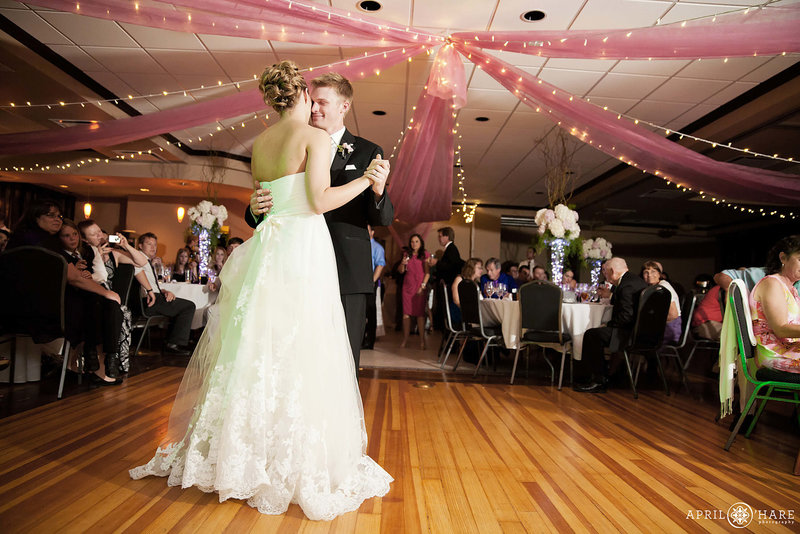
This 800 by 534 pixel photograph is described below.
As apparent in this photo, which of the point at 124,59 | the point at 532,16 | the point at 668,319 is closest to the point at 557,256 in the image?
the point at 668,319

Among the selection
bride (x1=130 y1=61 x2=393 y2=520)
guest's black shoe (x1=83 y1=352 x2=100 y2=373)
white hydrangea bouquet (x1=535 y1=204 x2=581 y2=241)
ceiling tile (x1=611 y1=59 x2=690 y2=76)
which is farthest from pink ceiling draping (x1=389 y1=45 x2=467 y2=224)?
guest's black shoe (x1=83 y1=352 x2=100 y2=373)

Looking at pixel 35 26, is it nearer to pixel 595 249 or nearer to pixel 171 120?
pixel 171 120

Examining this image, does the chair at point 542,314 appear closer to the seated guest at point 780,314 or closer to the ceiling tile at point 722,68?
the seated guest at point 780,314

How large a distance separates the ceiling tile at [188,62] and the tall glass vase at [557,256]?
397 centimetres

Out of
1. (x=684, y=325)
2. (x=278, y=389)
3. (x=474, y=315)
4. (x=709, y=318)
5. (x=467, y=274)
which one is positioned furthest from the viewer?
(x=709, y=318)

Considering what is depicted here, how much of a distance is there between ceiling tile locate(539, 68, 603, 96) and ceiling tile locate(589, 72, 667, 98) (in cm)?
10

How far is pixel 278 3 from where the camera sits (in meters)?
3.02

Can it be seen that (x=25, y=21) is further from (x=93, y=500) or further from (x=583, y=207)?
(x=583, y=207)

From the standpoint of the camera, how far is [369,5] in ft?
13.1

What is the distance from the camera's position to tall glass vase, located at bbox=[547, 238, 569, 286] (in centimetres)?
532

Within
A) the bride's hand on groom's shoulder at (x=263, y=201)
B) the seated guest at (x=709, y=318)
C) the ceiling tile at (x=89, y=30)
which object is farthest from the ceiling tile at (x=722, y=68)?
the ceiling tile at (x=89, y=30)

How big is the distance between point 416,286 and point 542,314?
102 inches

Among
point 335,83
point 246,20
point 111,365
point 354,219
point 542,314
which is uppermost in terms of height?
point 246,20

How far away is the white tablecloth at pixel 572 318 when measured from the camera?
A: 4.61 metres
